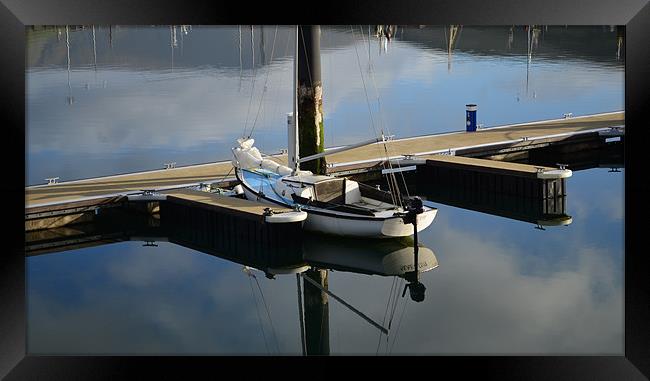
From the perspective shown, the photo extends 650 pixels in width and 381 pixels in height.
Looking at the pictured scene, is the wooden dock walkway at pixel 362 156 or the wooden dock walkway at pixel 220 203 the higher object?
the wooden dock walkway at pixel 362 156

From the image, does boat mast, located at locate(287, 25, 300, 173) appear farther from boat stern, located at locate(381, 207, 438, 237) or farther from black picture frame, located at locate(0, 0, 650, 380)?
black picture frame, located at locate(0, 0, 650, 380)

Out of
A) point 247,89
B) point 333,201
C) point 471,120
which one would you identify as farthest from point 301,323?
point 247,89

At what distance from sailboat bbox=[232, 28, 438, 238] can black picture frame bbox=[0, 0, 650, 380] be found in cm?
767


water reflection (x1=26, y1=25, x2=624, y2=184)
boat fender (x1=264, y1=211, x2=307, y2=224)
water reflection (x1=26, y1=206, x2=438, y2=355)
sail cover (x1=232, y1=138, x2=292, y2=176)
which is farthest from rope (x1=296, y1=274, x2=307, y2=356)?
water reflection (x1=26, y1=25, x2=624, y2=184)

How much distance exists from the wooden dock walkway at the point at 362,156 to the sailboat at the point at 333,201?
1.49 metres

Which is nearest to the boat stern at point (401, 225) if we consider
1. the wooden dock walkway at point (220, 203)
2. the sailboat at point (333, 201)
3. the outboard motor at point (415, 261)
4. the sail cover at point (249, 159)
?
the sailboat at point (333, 201)

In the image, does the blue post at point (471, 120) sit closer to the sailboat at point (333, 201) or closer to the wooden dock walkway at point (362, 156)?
the wooden dock walkway at point (362, 156)

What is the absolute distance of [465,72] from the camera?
38656 mm

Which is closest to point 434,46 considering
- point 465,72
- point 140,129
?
point 465,72

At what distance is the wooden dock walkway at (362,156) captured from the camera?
1673 cm

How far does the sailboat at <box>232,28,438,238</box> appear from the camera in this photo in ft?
48.9
